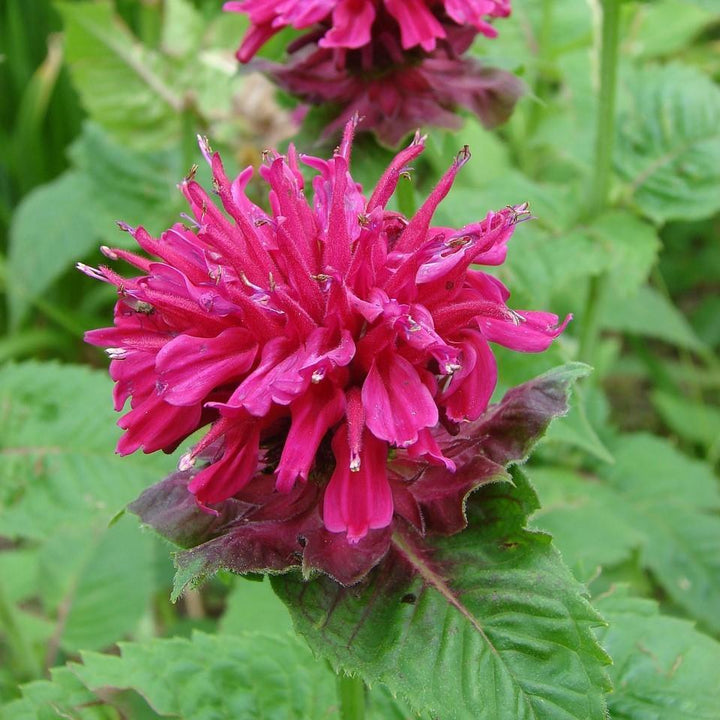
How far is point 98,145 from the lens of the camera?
2779 mm

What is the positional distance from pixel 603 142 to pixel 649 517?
0.88m

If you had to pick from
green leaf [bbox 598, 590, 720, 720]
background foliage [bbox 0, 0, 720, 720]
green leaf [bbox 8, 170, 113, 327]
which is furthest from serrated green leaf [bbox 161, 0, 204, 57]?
green leaf [bbox 598, 590, 720, 720]

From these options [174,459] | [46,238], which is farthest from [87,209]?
[174,459]

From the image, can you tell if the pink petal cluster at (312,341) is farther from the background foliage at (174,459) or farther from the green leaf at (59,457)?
the green leaf at (59,457)

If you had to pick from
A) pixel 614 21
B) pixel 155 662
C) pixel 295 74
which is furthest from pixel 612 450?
pixel 155 662

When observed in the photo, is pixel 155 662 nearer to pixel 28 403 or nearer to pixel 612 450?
pixel 28 403

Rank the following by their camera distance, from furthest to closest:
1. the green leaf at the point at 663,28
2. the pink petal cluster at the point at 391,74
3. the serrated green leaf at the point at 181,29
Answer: the green leaf at the point at 663,28
the serrated green leaf at the point at 181,29
the pink petal cluster at the point at 391,74

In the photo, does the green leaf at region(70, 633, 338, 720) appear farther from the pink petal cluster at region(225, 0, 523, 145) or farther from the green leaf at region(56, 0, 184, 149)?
the green leaf at region(56, 0, 184, 149)

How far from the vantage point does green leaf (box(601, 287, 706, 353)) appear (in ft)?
8.55

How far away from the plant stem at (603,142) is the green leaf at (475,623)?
110 cm

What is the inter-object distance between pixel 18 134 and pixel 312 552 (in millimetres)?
2837

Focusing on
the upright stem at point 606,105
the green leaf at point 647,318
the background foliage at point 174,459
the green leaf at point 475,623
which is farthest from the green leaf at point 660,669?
the green leaf at point 647,318

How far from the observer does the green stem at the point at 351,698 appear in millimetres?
1087

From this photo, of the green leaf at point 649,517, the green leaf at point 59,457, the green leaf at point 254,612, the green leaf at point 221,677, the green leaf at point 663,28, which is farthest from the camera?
the green leaf at point 663,28
